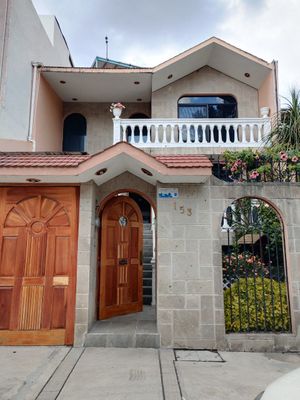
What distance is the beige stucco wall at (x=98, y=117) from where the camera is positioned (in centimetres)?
1216

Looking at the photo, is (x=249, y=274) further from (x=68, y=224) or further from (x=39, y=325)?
(x=39, y=325)

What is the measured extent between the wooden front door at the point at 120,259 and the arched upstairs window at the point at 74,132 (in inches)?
268

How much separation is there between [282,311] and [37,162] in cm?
483

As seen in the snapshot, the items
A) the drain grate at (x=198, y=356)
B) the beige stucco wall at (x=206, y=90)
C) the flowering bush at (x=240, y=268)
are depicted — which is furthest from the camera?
the beige stucco wall at (x=206, y=90)

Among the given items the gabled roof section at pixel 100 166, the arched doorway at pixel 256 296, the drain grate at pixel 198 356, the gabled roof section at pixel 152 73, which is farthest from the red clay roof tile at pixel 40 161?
the gabled roof section at pixel 152 73

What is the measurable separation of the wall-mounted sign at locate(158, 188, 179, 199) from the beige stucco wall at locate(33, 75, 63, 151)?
627 centimetres

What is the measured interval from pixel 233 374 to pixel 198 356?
72 cm

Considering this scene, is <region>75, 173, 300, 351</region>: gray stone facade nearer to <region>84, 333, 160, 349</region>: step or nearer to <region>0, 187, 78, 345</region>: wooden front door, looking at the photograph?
<region>84, 333, 160, 349</region>: step

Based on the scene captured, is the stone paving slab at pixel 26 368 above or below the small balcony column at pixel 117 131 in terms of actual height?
below

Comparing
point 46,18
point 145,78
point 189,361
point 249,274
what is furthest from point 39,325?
point 46,18

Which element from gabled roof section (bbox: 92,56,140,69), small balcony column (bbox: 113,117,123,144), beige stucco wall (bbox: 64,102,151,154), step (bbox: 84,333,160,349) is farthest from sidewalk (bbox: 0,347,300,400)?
gabled roof section (bbox: 92,56,140,69)

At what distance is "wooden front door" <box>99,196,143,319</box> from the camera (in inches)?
233

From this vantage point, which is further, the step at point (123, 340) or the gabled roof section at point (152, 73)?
the gabled roof section at point (152, 73)

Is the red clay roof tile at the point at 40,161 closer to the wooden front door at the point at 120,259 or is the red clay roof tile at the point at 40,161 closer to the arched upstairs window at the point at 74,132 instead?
the wooden front door at the point at 120,259
